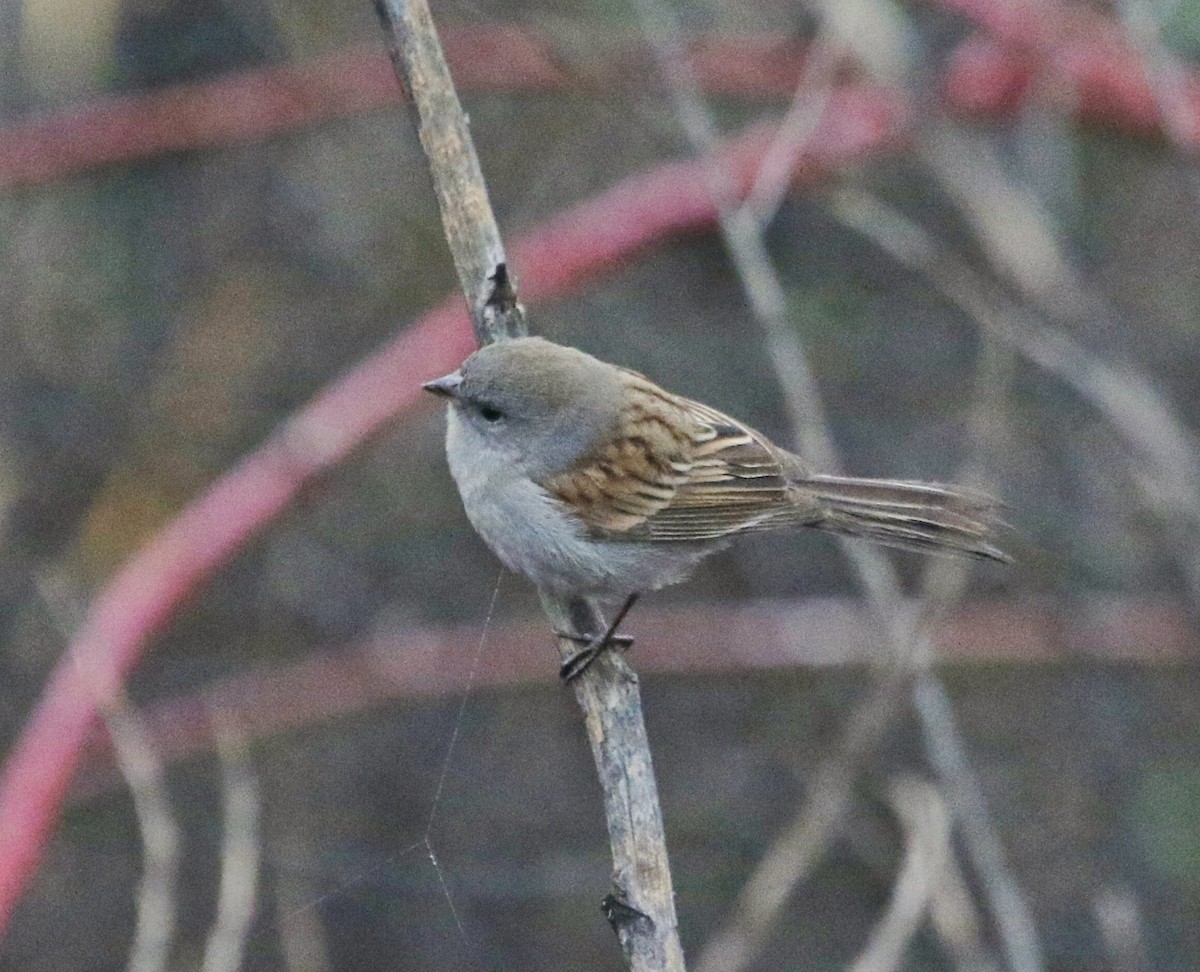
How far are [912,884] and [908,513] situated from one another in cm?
Result: 95

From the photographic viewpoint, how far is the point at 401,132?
6469 mm

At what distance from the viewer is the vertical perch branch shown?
104 inches

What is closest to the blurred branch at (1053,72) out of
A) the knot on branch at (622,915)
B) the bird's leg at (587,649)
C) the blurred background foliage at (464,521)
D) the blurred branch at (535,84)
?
the blurred branch at (535,84)

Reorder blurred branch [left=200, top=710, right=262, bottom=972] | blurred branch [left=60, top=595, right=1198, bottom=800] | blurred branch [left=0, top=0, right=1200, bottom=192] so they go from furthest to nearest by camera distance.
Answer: blurred branch [left=60, top=595, right=1198, bottom=800]
blurred branch [left=0, top=0, right=1200, bottom=192]
blurred branch [left=200, top=710, right=262, bottom=972]

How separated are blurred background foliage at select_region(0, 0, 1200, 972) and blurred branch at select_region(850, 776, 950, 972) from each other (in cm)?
240

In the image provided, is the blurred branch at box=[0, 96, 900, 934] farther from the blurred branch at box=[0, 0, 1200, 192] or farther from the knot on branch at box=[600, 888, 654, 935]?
the knot on branch at box=[600, 888, 654, 935]

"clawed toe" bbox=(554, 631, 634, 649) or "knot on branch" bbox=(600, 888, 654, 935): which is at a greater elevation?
"clawed toe" bbox=(554, 631, 634, 649)

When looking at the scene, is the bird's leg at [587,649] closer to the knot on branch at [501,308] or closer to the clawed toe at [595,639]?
the clawed toe at [595,639]

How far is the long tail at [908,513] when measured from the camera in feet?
11.7

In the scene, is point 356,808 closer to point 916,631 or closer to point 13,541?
point 13,541

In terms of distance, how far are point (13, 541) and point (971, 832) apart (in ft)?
12.7

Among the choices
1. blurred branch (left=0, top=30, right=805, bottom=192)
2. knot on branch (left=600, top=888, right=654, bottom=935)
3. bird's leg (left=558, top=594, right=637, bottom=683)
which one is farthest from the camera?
blurred branch (left=0, top=30, right=805, bottom=192)

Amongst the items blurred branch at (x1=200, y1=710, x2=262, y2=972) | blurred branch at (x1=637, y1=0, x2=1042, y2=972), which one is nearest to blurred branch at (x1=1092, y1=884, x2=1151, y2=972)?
blurred branch at (x1=637, y1=0, x2=1042, y2=972)

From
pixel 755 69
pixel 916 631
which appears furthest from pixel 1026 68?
pixel 916 631
